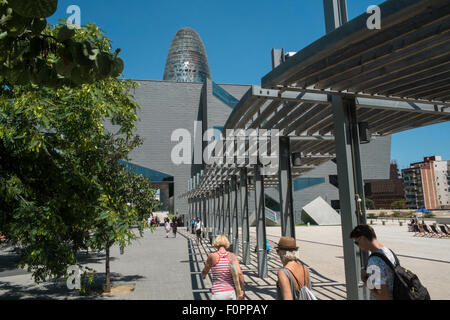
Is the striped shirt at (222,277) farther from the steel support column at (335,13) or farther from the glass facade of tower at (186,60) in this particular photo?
the glass facade of tower at (186,60)

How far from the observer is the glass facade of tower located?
101 meters

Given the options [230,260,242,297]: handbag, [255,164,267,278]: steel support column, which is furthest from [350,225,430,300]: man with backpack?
[255,164,267,278]: steel support column

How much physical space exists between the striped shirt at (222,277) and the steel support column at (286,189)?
14.6 ft

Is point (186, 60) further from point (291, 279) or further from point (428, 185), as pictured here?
point (428, 185)

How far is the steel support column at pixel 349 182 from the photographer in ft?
17.6

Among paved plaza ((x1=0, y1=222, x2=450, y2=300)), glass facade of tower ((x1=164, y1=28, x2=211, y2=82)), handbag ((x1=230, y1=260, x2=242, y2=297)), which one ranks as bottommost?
paved plaza ((x1=0, y1=222, x2=450, y2=300))

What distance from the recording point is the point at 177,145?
52.8 m

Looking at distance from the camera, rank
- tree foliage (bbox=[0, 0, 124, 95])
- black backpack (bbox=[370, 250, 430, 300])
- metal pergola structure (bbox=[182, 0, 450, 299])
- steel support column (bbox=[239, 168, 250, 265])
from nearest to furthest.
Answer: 1. tree foliage (bbox=[0, 0, 124, 95])
2. black backpack (bbox=[370, 250, 430, 300])
3. metal pergola structure (bbox=[182, 0, 450, 299])
4. steel support column (bbox=[239, 168, 250, 265])

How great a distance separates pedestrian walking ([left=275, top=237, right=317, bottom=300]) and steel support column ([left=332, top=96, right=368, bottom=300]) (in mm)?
2401

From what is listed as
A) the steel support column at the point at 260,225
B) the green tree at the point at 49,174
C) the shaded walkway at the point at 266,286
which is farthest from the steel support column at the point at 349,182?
the steel support column at the point at 260,225

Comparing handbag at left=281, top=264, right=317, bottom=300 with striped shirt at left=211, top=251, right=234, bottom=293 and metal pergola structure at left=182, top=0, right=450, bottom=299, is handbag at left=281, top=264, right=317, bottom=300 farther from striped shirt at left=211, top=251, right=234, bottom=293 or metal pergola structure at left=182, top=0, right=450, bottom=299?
metal pergola structure at left=182, top=0, right=450, bottom=299

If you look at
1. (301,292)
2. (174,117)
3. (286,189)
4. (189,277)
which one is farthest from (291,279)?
(174,117)
